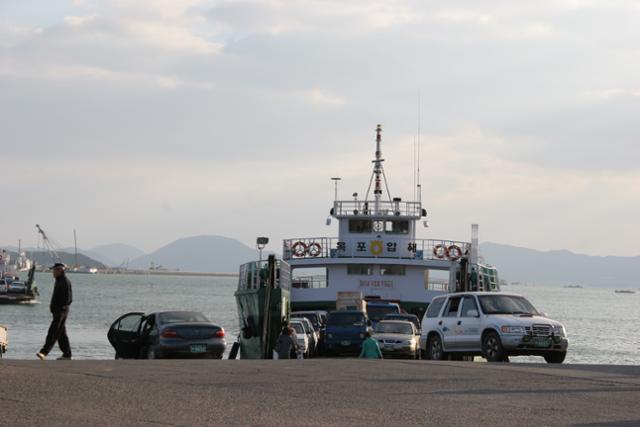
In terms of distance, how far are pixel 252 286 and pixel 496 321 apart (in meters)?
14.4

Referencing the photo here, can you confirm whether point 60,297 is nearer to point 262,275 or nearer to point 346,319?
point 262,275

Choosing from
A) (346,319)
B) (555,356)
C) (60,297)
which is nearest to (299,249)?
(346,319)

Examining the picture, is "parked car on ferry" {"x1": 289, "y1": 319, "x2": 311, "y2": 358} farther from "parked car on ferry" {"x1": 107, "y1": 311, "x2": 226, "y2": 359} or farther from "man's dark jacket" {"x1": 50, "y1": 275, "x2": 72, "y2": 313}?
"man's dark jacket" {"x1": 50, "y1": 275, "x2": 72, "y2": 313}

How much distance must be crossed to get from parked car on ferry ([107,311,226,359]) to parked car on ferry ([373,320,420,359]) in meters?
8.28

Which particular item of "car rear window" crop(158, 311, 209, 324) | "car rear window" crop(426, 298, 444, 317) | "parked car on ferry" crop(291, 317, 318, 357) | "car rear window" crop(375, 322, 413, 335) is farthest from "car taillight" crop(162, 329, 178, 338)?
"parked car on ferry" crop(291, 317, 318, 357)

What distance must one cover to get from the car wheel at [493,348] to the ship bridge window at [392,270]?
23.3 meters

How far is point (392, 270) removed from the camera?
45.9 metres

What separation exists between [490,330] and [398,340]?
31.9 ft

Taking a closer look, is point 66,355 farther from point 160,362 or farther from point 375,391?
point 375,391

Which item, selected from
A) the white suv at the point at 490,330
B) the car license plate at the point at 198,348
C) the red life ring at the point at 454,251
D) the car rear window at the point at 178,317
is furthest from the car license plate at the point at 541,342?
the red life ring at the point at 454,251

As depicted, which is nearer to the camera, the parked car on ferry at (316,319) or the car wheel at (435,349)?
the car wheel at (435,349)

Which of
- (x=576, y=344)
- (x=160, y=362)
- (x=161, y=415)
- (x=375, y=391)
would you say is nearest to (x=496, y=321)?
(x=160, y=362)

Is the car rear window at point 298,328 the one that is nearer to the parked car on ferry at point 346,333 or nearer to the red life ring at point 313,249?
the parked car on ferry at point 346,333

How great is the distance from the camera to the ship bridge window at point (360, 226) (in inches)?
1850
